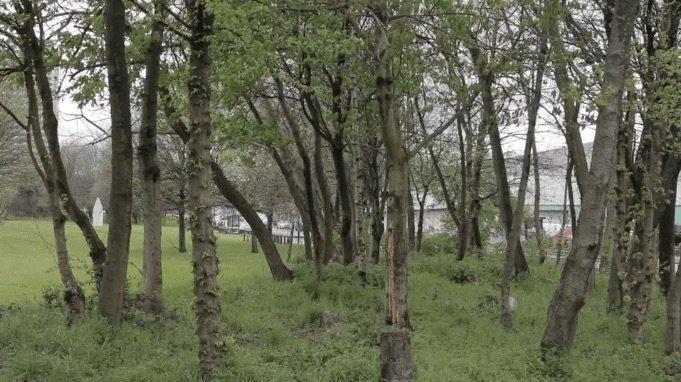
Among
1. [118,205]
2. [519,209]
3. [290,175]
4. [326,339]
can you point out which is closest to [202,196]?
[118,205]

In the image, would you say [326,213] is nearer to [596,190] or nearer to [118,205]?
[118,205]

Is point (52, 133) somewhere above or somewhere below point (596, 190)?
above

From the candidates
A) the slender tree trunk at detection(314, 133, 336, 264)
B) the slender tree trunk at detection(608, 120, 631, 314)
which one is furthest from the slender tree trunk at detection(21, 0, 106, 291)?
the slender tree trunk at detection(608, 120, 631, 314)

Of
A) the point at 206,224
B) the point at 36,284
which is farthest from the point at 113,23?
the point at 36,284

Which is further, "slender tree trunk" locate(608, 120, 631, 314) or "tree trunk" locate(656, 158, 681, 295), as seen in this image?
"tree trunk" locate(656, 158, 681, 295)

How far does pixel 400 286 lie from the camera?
7016 millimetres

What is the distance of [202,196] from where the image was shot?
530cm

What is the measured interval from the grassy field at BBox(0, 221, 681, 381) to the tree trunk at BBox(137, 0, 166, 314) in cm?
46

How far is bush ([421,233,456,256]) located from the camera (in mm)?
20156

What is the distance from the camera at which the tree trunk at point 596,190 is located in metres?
6.95

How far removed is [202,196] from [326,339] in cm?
340

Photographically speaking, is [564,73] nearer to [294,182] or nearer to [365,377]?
[365,377]

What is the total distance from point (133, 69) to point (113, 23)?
3204 mm

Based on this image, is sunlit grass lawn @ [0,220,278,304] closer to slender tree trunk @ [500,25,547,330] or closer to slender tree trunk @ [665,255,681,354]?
slender tree trunk @ [500,25,547,330]
